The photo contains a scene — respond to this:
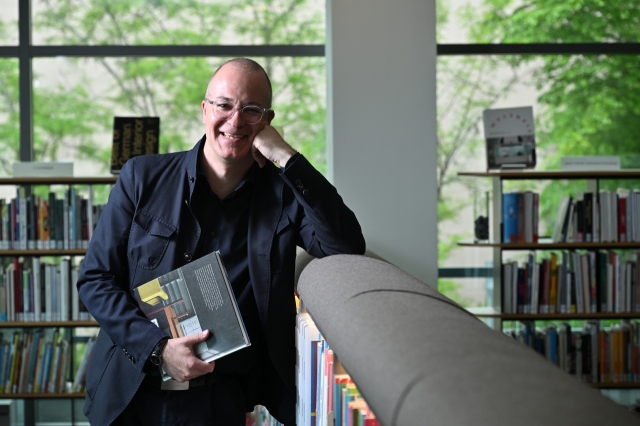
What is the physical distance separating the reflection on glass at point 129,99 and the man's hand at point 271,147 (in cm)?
325

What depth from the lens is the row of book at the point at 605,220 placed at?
183 inches

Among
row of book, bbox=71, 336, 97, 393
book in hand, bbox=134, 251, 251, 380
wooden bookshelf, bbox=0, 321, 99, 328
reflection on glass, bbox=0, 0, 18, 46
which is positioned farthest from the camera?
reflection on glass, bbox=0, 0, 18, 46

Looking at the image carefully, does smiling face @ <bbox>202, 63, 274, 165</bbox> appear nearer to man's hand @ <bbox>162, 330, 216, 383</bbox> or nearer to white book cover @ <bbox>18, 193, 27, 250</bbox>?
man's hand @ <bbox>162, 330, 216, 383</bbox>

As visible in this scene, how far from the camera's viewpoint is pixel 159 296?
1.73 m

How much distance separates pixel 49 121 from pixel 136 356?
12.2 feet

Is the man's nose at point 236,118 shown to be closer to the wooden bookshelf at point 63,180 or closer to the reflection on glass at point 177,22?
the wooden bookshelf at point 63,180

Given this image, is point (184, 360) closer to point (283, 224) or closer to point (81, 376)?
point (283, 224)

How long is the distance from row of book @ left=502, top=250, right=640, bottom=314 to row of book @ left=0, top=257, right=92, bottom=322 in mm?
2766

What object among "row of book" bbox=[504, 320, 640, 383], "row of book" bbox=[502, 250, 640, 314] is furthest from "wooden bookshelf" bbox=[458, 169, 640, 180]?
"row of book" bbox=[504, 320, 640, 383]

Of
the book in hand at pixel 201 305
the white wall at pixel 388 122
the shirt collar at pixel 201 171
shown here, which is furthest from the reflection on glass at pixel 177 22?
the book in hand at pixel 201 305

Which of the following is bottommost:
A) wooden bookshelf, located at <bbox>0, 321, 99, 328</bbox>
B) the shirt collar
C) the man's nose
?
wooden bookshelf, located at <bbox>0, 321, 99, 328</bbox>

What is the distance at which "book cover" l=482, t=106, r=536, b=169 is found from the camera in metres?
4.61

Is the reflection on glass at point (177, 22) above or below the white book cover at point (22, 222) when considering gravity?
above

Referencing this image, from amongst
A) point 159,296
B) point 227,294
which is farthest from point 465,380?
point 159,296
